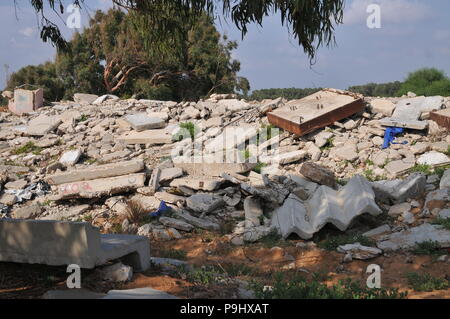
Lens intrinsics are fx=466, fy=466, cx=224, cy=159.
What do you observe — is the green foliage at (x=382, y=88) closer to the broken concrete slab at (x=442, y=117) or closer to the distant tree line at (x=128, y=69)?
the distant tree line at (x=128, y=69)

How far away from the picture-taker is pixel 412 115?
1093cm

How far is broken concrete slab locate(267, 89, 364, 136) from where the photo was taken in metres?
10.6

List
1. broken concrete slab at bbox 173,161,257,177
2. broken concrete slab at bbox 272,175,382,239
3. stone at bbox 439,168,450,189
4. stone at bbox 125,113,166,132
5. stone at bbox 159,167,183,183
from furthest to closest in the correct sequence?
stone at bbox 125,113,166,132
stone at bbox 159,167,183,183
broken concrete slab at bbox 173,161,257,177
stone at bbox 439,168,450,189
broken concrete slab at bbox 272,175,382,239

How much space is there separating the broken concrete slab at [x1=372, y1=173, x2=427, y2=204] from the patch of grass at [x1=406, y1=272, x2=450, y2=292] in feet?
9.07

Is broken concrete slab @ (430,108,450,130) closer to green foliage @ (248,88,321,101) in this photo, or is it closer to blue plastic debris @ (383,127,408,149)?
blue plastic debris @ (383,127,408,149)

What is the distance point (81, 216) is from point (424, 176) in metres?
6.04

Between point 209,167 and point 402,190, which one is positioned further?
point 209,167

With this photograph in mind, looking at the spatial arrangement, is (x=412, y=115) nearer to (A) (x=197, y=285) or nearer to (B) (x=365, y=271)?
(B) (x=365, y=271)

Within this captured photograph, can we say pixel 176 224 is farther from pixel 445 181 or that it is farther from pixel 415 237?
pixel 445 181

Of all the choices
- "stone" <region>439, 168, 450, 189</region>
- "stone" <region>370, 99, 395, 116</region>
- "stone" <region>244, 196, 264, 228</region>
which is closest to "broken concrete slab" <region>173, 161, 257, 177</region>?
"stone" <region>244, 196, 264, 228</region>

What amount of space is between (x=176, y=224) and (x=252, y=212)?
125cm

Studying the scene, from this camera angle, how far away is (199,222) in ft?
24.6

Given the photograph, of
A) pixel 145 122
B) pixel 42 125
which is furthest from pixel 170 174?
pixel 42 125

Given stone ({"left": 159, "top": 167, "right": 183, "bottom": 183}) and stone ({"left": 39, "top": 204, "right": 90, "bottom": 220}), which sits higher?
stone ({"left": 159, "top": 167, "right": 183, "bottom": 183})
